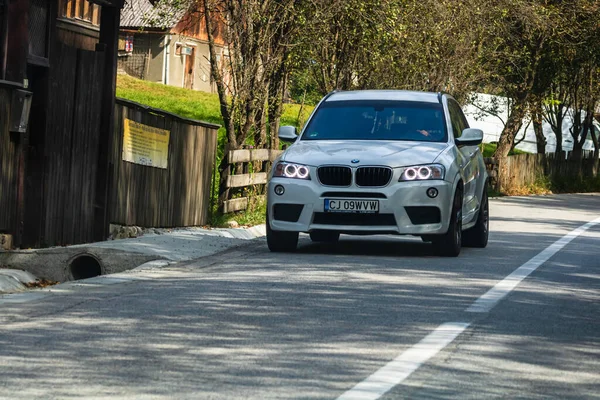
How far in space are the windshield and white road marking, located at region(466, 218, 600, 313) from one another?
1832 millimetres

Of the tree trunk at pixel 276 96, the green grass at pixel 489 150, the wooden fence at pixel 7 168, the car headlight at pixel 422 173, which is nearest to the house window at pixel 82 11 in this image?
the tree trunk at pixel 276 96

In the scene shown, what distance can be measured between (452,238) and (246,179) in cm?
695

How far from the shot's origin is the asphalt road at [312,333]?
6672 millimetres

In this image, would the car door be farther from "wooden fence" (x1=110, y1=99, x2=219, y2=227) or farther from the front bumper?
"wooden fence" (x1=110, y1=99, x2=219, y2=227)

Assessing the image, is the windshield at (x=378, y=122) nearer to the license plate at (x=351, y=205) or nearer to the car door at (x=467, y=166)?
the car door at (x=467, y=166)

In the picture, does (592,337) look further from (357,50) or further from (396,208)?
(357,50)

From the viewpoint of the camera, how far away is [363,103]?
51.1 feet

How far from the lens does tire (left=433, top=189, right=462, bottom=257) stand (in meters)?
14.2

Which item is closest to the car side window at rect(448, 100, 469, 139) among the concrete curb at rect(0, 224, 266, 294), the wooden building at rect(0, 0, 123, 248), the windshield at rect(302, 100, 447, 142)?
the windshield at rect(302, 100, 447, 142)

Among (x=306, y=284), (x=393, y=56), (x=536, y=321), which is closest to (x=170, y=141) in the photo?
(x=306, y=284)

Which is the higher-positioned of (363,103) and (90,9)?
(90,9)

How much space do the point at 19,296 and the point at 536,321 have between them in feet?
12.8

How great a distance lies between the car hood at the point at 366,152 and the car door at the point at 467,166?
20.2 inches

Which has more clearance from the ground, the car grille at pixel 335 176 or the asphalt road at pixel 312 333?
the car grille at pixel 335 176
